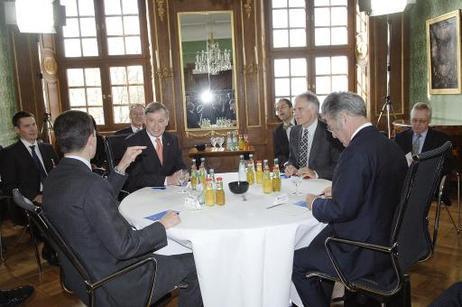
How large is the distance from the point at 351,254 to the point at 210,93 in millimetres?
5026

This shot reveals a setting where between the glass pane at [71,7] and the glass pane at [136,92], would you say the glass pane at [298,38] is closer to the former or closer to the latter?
the glass pane at [136,92]

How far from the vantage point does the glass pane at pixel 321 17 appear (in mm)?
6637

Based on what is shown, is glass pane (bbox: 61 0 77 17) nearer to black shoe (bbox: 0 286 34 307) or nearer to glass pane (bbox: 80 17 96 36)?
glass pane (bbox: 80 17 96 36)

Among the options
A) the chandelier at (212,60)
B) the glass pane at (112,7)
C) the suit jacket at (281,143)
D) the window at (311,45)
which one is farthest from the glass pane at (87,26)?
the suit jacket at (281,143)

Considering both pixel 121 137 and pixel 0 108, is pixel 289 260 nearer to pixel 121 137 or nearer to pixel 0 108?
pixel 121 137

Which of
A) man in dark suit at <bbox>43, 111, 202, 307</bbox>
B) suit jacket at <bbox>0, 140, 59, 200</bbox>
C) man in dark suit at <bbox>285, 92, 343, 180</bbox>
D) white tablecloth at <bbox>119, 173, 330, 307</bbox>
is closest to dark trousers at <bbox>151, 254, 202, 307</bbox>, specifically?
man in dark suit at <bbox>43, 111, 202, 307</bbox>

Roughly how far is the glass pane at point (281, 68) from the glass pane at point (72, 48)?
3.19 meters

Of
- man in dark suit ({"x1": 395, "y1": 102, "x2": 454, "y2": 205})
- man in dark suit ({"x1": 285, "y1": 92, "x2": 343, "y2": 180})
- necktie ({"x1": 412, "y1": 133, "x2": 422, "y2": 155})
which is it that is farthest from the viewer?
necktie ({"x1": 412, "y1": 133, "x2": 422, "y2": 155})

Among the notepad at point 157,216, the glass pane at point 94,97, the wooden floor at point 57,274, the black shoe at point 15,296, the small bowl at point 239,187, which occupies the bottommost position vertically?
the wooden floor at point 57,274

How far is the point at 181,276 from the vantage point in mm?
2102

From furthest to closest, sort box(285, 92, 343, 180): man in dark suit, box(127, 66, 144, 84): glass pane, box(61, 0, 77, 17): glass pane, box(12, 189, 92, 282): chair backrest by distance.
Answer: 1. box(127, 66, 144, 84): glass pane
2. box(61, 0, 77, 17): glass pane
3. box(285, 92, 343, 180): man in dark suit
4. box(12, 189, 92, 282): chair backrest

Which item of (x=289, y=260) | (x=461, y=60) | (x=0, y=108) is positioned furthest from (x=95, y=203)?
(x=461, y=60)

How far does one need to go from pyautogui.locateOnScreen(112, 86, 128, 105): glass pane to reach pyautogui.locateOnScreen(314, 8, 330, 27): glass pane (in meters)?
3.32

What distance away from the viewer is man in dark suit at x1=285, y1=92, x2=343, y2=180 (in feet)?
10.7
